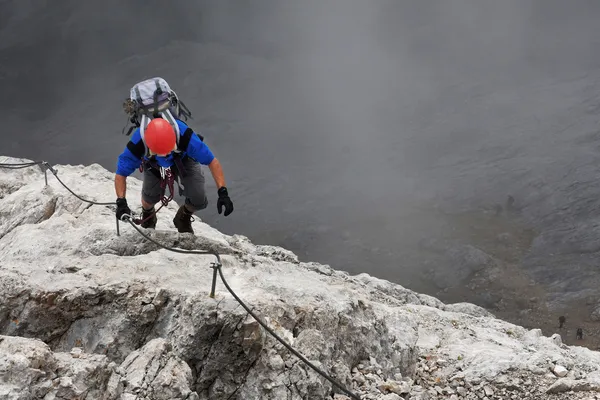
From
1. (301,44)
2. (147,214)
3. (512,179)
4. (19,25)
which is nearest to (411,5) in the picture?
(301,44)

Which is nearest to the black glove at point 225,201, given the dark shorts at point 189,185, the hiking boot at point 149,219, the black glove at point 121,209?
the dark shorts at point 189,185

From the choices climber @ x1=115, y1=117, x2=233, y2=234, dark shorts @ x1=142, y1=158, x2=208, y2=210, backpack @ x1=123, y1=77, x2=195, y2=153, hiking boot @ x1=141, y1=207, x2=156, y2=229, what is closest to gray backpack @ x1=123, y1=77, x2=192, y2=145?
backpack @ x1=123, y1=77, x2=195, y2=153

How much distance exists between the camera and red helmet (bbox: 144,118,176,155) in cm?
675

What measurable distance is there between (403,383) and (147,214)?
5.09 meters

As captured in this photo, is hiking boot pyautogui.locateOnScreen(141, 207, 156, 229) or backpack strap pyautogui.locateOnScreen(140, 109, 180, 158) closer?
backpack strap pyautogui.locateOnScreen(140, 109, 180, 158)

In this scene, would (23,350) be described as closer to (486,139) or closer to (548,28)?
(486,139)

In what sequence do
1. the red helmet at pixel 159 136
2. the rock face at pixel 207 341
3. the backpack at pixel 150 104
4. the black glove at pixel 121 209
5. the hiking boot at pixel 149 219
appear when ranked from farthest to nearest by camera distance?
the hiking boot at pixel 149 219, the black glove at pixel 121 209, the backpack at pixel 150 104, the red helmet at pixel 159 136, the rock face at pixel 207 341

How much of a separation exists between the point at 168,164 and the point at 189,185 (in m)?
0.55

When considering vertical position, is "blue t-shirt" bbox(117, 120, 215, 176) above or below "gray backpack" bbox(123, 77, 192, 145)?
below

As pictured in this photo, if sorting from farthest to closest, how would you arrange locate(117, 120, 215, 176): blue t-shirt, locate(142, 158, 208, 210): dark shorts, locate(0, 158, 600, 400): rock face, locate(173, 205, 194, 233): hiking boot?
locate(173, 205, 194, 233): hiking boot < locate(142, 158, 208, 210): dark shorts < locate(117, 120, 215, 176): blue t-shirt < locate(0, 158, 600, 400): rock face

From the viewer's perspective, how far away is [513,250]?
3397 cm

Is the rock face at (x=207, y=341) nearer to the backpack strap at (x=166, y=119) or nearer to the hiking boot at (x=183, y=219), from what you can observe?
the hiking boot at (x=183, y=219)

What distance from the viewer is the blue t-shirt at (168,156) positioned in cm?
727

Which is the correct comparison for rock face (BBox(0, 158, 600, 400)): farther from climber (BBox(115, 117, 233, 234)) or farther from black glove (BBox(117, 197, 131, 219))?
climber (BBox(115, 117, 233, 234))
